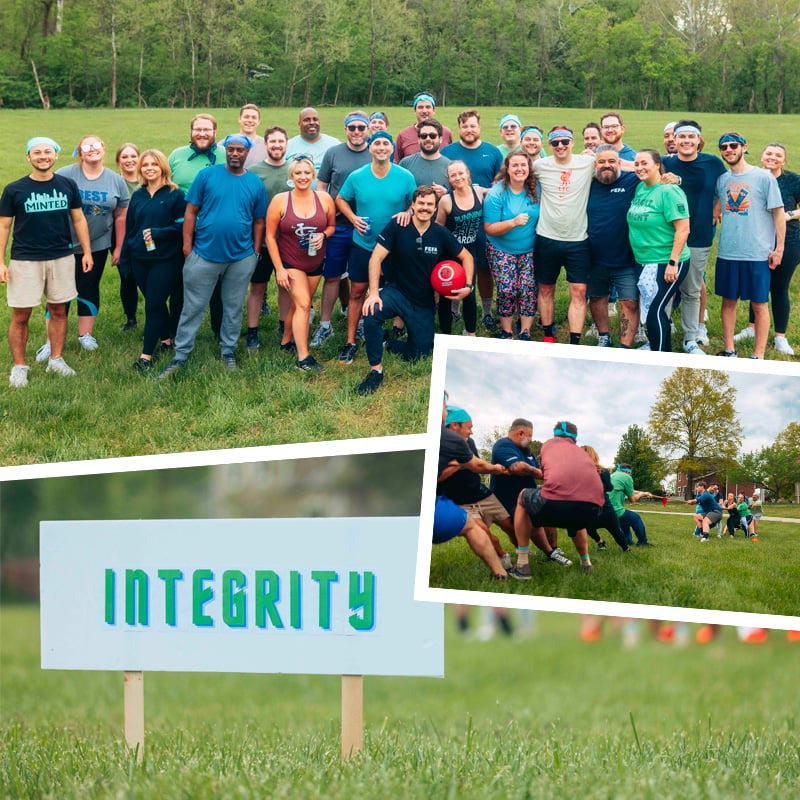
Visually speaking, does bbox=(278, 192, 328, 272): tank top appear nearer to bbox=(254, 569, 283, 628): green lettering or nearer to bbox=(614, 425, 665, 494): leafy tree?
bbox=(254, 569, 283, 628): green lettering

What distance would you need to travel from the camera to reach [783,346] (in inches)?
369

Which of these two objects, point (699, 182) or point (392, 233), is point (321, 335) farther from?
point (699, 182)

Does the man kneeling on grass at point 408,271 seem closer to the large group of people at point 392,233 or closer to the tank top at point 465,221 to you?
the large group of people at point 392,233

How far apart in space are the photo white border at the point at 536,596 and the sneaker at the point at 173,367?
16.7 ft

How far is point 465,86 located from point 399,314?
2211 centimetres

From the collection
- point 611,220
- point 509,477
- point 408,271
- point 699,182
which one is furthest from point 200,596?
point 699,182

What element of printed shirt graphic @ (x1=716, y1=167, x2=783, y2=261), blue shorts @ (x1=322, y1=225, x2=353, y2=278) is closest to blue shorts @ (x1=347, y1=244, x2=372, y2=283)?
blue shorts @ (x1=322, y1=225, x2=353, y2=278)

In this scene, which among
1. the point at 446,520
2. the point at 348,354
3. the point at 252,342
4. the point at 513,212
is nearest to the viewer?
the point at 446,520

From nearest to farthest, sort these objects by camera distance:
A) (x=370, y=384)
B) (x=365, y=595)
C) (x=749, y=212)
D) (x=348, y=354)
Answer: (x=365, y=595) → (x=370, y=384) → (x=749, y=212) → (x=348, y=354)

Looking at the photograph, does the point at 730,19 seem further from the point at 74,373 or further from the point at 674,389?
the point at 674,389

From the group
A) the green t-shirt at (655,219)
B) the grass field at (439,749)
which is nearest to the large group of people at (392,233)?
the green t-shirt at (655,219)

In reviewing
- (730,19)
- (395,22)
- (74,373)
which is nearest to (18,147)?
→ (395,22)

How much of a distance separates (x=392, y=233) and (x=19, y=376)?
3.36 metres

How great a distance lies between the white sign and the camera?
4422 millimetres
